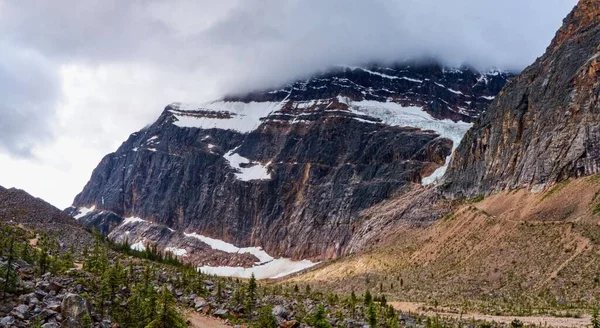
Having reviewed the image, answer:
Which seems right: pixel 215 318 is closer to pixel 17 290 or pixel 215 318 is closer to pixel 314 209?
pixel 17 290

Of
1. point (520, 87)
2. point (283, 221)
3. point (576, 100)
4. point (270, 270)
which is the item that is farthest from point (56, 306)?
point (283, 221)

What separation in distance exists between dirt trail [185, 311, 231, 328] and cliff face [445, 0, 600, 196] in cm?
8101

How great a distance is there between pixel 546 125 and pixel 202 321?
96.8 m

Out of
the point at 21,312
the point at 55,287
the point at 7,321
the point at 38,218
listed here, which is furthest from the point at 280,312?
the point at 38,218

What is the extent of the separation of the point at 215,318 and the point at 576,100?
93.6 meters

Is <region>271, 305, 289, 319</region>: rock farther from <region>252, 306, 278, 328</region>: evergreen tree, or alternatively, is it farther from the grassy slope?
the grassy slope

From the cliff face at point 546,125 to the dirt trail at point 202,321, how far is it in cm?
8101

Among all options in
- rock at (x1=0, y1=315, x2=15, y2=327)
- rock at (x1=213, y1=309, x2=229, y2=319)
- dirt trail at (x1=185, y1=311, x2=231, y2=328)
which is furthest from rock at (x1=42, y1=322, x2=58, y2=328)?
rock at (x1=213, y1=309, x2=229, y2=319)

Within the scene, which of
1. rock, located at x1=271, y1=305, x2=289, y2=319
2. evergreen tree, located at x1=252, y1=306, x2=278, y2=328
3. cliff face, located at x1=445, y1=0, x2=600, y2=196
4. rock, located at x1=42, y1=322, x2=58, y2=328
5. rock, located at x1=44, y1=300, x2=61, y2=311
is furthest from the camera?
cliff face, located at x1=445, y1=0, x2=600, y2=196

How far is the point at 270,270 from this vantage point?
180 m

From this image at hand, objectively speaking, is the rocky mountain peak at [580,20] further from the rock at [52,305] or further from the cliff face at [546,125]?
the rock at [52,305]

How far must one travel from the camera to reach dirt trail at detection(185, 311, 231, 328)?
105ft

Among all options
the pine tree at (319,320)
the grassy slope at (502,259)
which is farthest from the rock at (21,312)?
the grassy slope at (502,259)

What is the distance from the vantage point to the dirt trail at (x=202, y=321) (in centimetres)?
3193
